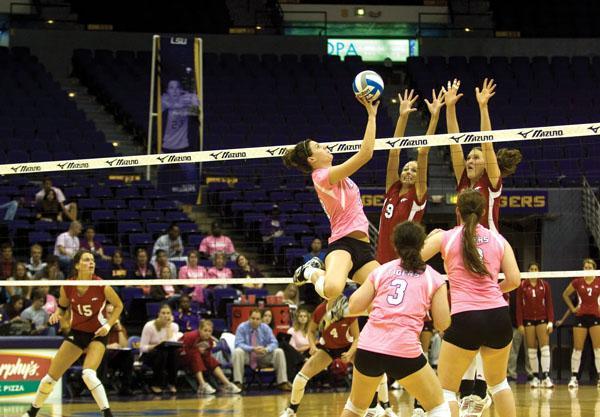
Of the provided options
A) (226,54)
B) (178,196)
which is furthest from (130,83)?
(178,196)

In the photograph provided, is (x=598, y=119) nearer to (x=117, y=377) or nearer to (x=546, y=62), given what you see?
(x=546, y=62)

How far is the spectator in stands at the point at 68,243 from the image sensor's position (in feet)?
51.9

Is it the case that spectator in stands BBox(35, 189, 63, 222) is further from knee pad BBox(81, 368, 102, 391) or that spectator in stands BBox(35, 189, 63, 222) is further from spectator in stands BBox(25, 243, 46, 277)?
knee pad BBox(81, 368, 102, 391)

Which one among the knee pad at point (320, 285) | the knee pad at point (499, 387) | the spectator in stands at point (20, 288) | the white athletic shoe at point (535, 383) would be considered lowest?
the white athletic shoe at point (535, 383)

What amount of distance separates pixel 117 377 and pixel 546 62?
15351 millimetres

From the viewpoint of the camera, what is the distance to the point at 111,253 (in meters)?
16.8

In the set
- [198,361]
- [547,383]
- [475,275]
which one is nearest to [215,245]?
[198,361]

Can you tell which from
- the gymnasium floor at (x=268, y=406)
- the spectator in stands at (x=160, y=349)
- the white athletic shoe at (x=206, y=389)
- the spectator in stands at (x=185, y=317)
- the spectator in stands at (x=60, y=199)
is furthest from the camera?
the spectator in stands at (x=60, y=199)

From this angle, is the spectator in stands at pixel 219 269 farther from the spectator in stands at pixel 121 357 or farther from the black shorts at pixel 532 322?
the black shorts at pixel 532 322

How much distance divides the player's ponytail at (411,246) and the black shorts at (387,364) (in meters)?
0.55

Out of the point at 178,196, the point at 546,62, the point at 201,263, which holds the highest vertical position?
the point at 546,62

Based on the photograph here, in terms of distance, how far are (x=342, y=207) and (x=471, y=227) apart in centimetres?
164

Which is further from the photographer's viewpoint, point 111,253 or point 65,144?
point 65,144

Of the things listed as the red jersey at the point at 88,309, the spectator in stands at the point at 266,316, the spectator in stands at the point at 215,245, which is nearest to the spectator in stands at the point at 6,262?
the spectator in stands at the point at 215,245
